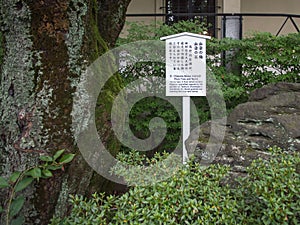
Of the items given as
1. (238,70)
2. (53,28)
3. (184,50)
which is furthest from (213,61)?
(53,28)

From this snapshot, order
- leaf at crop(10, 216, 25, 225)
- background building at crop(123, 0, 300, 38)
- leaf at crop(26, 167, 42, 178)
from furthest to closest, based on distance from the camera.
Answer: background building at crop(123, 0, 300, 38) → leaf at crop(10, 216, 25, 225) → leaf at crop(26, 167, 42, 178)

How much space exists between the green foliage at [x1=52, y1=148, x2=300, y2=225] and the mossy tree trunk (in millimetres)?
184

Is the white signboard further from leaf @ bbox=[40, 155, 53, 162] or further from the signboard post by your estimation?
leaf @ bbox=[40, 155, 53, 162]

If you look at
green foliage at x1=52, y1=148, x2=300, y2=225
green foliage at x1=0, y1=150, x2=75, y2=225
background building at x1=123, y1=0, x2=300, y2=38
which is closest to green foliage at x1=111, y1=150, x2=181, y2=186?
green foliage at x1=52, y1=148, x2=300, y2=225

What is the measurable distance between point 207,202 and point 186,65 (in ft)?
9.09

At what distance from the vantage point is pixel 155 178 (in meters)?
2.69

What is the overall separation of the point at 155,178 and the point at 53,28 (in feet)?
3.72

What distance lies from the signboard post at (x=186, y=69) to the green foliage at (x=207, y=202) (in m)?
2.24

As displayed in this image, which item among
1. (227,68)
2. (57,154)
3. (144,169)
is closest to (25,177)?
(57,154)

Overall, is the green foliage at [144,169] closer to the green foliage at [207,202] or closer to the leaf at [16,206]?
the green foliage at [207,202]

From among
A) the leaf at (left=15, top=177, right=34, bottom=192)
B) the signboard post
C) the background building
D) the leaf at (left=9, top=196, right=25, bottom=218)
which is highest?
the background building

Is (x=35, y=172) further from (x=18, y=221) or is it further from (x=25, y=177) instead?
(x=18, y=221)

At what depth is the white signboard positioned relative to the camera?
4926 mm

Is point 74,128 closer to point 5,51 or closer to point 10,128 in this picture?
point 10,128
